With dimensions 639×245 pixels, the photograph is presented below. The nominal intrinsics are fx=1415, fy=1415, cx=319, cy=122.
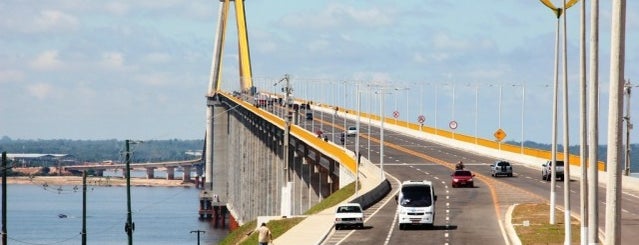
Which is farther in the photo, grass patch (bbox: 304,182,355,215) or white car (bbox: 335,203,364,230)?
grass patch (bbox: 304,182,355,215)

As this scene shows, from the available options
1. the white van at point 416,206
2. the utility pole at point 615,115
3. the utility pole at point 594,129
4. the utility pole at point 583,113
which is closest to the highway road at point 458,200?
the white van at point 416,206

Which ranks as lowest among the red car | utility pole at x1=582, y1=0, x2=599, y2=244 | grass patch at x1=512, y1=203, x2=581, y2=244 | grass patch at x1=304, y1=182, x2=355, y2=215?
grass patch at x1=304, y1=182, x2=355, y2=215

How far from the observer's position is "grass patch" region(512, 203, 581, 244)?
56.9 meters

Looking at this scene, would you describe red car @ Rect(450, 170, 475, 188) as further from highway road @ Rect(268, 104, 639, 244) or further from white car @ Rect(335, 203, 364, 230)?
white car @ Rect(335, 203, 364, 230)

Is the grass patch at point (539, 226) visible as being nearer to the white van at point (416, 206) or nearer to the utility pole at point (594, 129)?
the white van at point (416, 206)

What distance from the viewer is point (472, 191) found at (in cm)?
9275

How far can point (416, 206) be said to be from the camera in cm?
6397

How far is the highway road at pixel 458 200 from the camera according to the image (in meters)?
60.5

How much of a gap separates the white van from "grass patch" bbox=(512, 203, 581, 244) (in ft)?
13.2

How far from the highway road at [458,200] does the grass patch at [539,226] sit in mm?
816

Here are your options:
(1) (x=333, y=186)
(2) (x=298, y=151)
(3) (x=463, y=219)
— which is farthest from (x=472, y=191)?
(2) (x=298, y=151)

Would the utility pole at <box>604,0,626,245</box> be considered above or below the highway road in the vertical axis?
above

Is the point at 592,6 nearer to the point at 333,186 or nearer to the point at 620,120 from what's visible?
the point at 620,120

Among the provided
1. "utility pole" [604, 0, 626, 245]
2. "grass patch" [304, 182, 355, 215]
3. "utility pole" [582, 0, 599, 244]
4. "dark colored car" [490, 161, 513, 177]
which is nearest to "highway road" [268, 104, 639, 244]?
"dark colored car" [490, 161, 513, 177]
